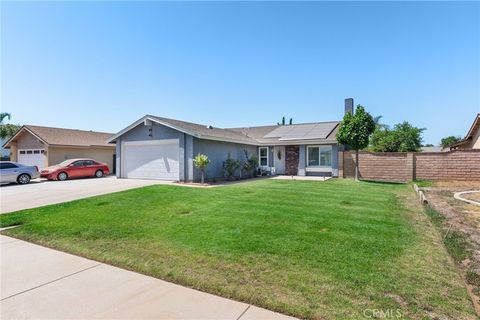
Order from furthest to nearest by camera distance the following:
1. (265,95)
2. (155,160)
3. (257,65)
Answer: (265,95), (257,65), (155,160)

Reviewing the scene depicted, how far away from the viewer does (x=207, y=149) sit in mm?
16094

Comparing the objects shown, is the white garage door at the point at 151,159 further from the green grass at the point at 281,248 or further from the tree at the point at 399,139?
the tree at the point at 399,139

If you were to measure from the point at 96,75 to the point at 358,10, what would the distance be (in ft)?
47.5

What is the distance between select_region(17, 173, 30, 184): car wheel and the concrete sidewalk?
15404mm

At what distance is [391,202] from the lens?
29.2 ft

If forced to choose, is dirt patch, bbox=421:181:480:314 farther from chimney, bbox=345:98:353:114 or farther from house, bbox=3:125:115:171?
house, bbox=3:125:115:171

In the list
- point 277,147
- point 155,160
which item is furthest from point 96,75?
point 277,147

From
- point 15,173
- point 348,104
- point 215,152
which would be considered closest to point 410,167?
point 348,104

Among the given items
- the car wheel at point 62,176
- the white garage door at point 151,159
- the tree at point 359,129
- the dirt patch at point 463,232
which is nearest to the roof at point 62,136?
the car wheel at point 62,176

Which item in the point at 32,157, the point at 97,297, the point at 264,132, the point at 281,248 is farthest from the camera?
the point at 264,132

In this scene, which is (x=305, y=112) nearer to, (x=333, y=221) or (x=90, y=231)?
(x=333, y=221)

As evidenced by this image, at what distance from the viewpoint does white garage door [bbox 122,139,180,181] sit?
51.8 ft

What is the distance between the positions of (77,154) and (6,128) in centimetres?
2100

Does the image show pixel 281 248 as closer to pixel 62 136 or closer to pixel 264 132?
pixel 264 132
